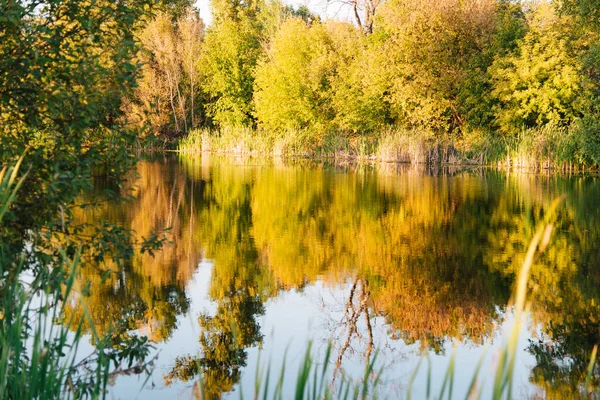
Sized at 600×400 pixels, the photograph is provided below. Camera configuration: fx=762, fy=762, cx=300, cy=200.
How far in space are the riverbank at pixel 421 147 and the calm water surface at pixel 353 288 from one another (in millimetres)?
9648

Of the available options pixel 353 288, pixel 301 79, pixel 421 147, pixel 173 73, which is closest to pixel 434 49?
pixel 421 147

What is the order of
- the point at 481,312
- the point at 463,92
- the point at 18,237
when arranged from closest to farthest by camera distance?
the point at 18,237, the point at 481,312, the point at 463,92

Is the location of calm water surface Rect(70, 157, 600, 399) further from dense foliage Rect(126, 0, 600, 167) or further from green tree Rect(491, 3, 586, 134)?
green tree Rect(491, 3, 586, 134)

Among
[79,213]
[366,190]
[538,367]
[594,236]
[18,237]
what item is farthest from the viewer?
[366,190]

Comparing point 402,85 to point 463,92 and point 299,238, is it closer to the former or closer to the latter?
point 463,92

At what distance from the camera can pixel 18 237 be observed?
5.28 m

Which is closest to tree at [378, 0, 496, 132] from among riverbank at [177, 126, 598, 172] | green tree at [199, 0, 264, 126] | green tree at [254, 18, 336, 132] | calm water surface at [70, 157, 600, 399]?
riverbank at [177, 126, 598, 172]

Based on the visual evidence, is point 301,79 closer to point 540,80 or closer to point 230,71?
point 230,71

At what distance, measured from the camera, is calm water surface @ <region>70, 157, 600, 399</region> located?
6.29 meters

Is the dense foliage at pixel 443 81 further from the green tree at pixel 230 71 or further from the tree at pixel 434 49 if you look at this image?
the green tree at pixel 230 71

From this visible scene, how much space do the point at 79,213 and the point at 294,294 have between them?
6992 millimetres

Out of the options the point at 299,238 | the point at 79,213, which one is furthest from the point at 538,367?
the point at 79,213

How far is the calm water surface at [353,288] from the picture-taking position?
629cm

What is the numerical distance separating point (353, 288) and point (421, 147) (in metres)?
22.7
